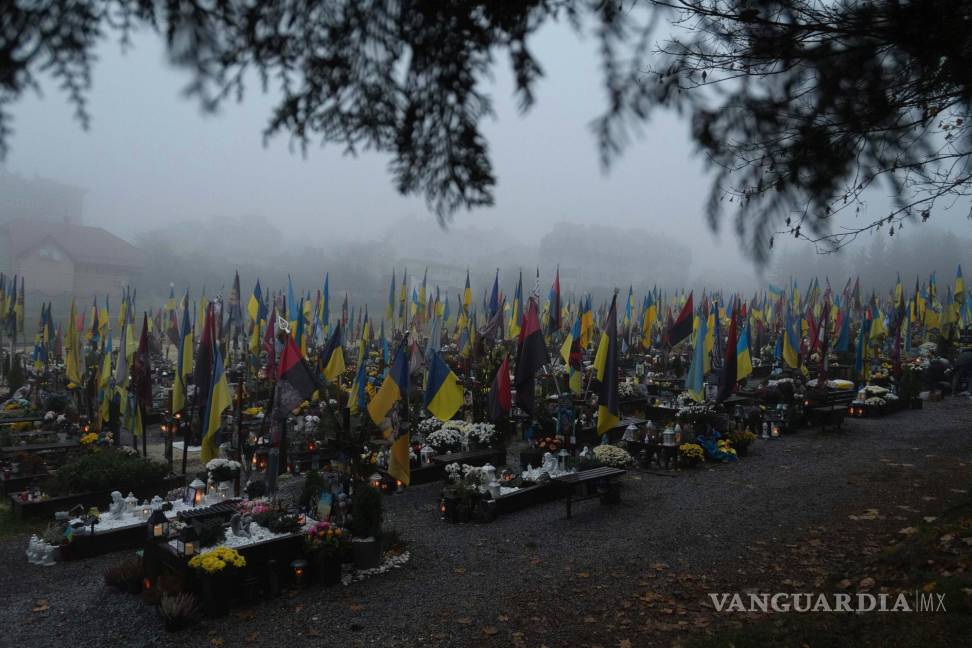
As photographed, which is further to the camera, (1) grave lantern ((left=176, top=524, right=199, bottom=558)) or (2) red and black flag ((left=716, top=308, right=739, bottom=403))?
(2) red and black flag ((left=716, top=308, right=739, bottom=403))

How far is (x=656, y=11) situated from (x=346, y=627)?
7547mm

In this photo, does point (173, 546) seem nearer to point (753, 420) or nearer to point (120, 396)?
point (120, 396)

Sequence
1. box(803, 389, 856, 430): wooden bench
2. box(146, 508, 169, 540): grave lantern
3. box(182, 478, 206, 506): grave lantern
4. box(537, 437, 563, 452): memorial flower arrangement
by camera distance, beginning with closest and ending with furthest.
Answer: box(146, 508, 169, 540): grave lantern < box(182, 478, 206, 506): grave lantern < box(537, 437, 563, 452): memorial flower arrangement < box(803, 389, 856, 430): wooden bench

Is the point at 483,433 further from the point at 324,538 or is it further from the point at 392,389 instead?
the point at 324,538

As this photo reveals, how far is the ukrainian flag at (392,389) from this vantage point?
35.6 feet

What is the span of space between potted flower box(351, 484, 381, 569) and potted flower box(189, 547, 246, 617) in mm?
1772

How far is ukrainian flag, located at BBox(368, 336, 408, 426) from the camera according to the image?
10.9 m

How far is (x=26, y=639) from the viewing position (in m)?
7.80

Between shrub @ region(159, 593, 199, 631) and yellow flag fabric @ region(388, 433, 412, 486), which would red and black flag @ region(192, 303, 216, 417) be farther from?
shrub @ region(159, 593, 199, 631)

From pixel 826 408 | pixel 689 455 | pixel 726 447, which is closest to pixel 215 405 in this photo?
pixel 689 455

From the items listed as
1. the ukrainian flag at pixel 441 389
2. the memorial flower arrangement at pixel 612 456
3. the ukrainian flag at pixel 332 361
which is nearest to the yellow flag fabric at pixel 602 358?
the memorial flower arrangement at pixel 612 456

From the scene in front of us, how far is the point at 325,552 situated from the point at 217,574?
150cm

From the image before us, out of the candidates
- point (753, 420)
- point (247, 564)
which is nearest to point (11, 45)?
point (247, 564)

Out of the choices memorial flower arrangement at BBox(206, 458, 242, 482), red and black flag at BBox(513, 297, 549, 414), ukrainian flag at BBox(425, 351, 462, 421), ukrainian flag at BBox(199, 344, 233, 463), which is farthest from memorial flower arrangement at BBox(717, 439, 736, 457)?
ukrainian flag at BBox(199, 344, 233, 463)
